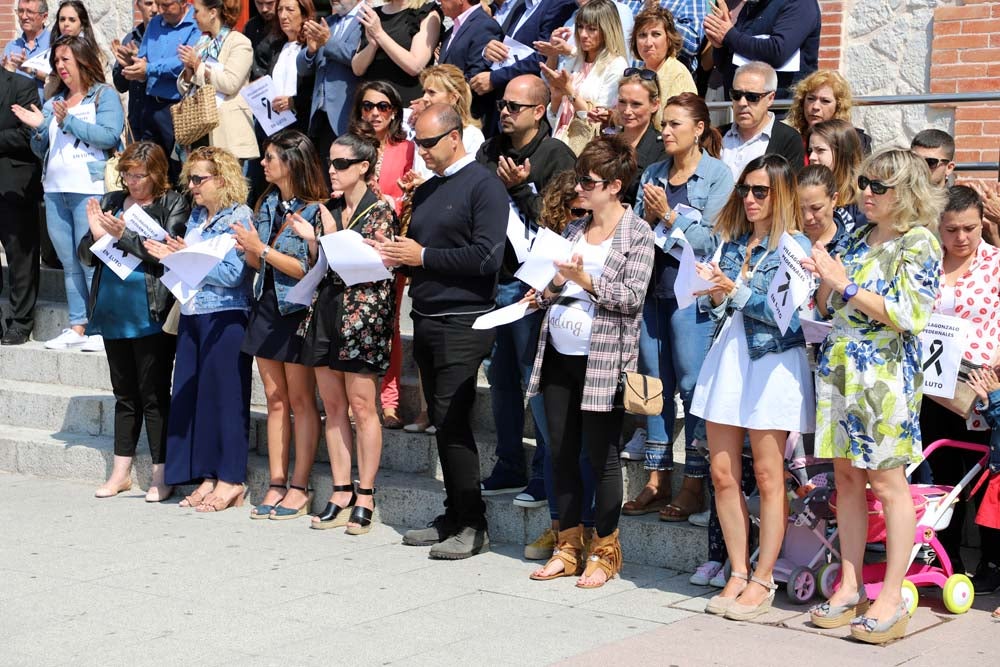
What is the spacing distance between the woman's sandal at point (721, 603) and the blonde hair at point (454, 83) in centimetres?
320

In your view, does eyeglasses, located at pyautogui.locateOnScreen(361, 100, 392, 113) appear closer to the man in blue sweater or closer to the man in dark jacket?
the man in dark jacket

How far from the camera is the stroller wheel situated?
19.8 ft

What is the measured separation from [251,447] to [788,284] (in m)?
4.33

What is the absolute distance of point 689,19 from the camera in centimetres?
826

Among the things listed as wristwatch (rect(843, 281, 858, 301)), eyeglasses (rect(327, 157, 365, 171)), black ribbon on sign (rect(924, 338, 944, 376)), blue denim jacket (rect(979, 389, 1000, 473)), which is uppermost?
eyeglasses (rect(327, 157, 365, 171))

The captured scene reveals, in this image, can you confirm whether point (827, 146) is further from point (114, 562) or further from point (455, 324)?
point (114, 562)

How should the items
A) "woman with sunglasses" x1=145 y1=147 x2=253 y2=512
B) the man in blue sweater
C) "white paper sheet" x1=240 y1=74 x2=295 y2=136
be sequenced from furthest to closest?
"white paper sheet" x1=240 y1=74 x2=295 y2=136, "woman with sunglasses" x1=145 y1=147 x2=253 y2=512, the man in blue sweater

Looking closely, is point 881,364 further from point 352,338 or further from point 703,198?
point 352,338

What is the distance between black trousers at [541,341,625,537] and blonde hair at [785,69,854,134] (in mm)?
1932

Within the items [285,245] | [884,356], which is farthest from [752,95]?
[285,245]

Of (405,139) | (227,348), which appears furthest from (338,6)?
(227,348)

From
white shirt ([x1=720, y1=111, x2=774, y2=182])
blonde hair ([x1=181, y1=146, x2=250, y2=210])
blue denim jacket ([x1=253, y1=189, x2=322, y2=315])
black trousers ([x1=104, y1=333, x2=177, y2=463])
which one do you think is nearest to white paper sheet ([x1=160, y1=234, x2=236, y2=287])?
blue denim jacket ([x1=253, y1=189, x2=322, y2=315])

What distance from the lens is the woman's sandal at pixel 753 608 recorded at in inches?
230

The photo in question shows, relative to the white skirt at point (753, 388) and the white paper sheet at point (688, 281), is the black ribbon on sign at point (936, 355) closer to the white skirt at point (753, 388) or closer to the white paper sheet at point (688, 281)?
the white skirt at point (753, 388)
